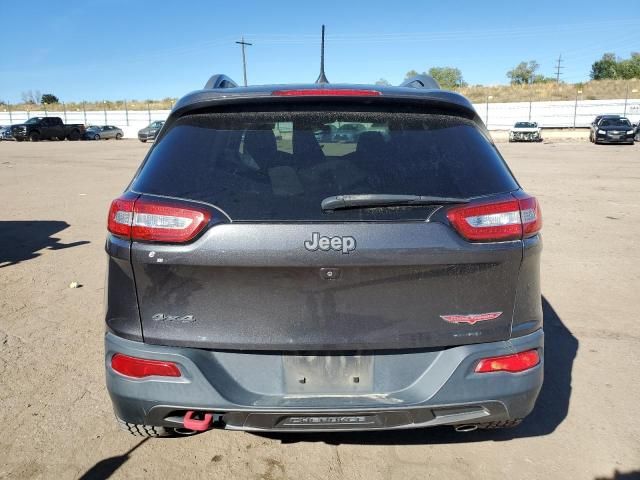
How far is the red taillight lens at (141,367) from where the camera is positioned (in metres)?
2.17

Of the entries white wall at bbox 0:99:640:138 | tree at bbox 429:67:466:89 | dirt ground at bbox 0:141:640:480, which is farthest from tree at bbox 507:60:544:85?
dirt ground at bbox 0:141:640:480

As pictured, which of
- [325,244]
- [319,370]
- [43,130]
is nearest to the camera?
[325,244]

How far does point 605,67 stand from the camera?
100 m

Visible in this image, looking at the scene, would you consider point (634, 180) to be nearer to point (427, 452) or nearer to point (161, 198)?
point (427, 452)

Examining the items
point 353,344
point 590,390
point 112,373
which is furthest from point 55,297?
point 590,390

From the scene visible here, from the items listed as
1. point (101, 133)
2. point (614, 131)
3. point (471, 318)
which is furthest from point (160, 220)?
point (101, 133)

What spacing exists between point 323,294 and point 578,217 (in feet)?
27.2

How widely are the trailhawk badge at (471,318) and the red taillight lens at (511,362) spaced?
17cm

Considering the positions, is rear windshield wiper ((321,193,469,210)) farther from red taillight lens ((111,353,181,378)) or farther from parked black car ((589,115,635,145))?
parked black car ((589,115,635,145))

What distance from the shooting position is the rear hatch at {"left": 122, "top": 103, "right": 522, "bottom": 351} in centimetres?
208

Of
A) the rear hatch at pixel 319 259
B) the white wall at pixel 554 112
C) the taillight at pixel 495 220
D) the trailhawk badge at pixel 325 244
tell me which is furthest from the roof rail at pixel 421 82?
the white wall at pixel 554 112

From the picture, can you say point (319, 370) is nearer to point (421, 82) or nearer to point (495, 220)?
point (495, 220)

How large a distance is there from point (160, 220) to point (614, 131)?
34905 mm

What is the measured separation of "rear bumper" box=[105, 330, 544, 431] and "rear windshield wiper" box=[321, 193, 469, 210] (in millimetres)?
609
